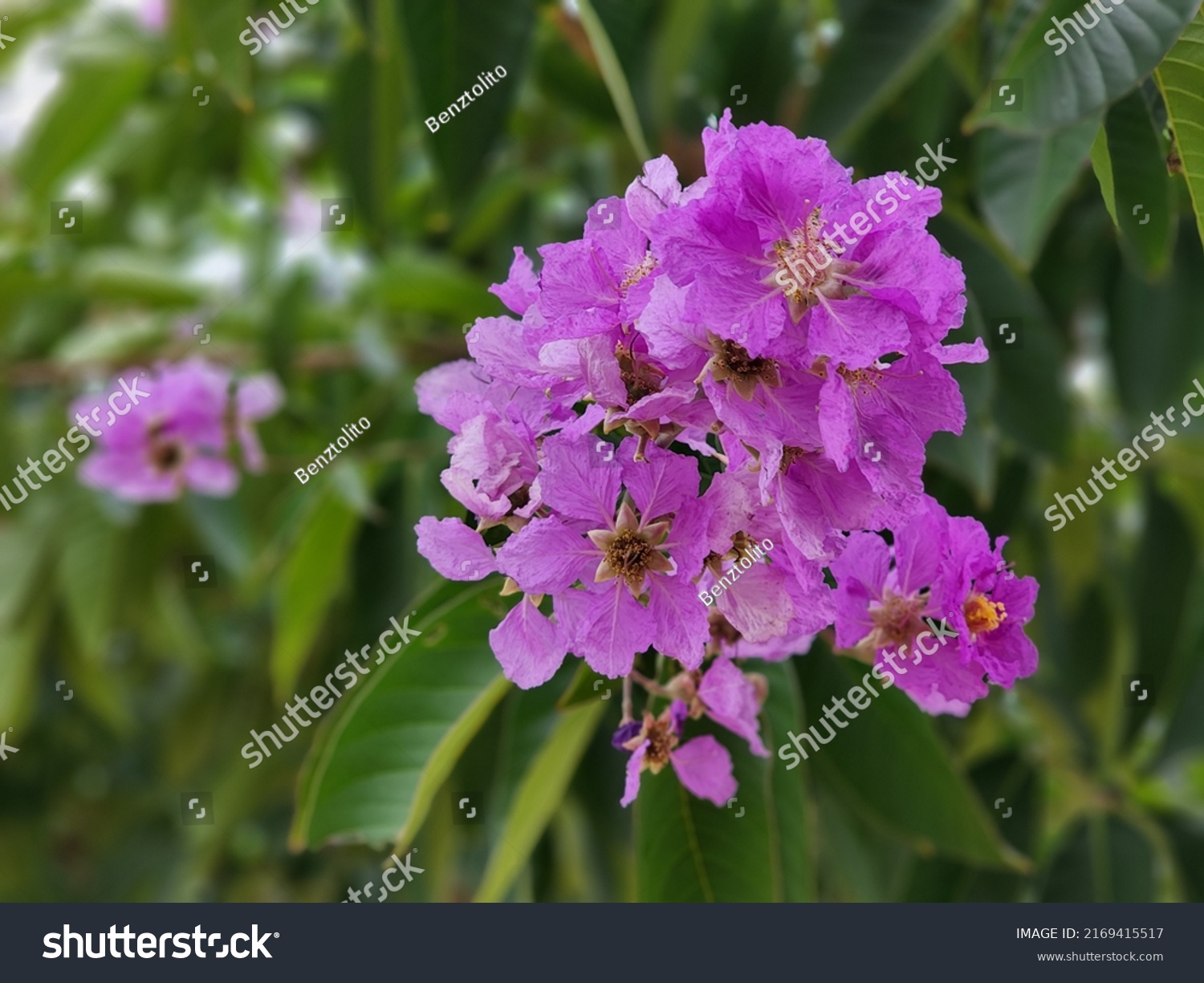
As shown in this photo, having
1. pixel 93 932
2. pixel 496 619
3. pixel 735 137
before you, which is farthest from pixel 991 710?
pixel 735 137

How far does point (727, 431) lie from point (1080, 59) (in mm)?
319

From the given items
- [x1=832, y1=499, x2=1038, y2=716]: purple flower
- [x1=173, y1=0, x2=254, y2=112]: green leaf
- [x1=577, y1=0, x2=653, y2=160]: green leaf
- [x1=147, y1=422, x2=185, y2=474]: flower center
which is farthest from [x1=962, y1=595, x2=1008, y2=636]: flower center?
[x1=147, y1=422, x2=185, y2=474]: flower center

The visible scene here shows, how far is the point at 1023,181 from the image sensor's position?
39.7 inches

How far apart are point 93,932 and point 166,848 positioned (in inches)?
58.6

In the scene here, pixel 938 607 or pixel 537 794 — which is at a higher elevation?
pixel 938 607

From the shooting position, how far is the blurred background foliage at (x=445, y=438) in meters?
0.90

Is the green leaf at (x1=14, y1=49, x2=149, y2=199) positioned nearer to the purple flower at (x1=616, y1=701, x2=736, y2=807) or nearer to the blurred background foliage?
the blurred background foliage

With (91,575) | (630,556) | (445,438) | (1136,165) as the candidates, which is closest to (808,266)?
(630,556)

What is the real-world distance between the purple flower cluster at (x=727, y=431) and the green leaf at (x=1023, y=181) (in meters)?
0.41

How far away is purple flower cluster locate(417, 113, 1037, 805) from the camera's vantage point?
0.53 metres

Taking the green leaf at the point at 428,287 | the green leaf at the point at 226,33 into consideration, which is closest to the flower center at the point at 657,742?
the green leaf at the point at 226,33

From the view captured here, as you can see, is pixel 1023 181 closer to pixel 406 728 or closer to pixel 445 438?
pixel 406 728

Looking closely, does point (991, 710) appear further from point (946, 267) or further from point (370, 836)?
point (946, 267)

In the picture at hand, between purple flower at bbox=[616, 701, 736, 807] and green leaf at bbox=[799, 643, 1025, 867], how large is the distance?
0.24 metres
